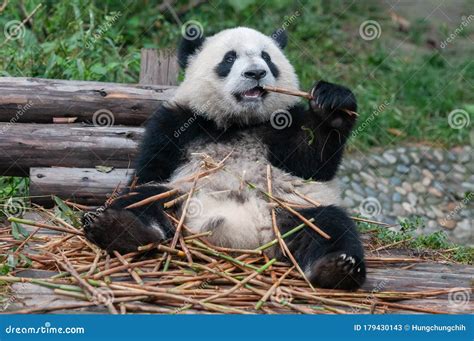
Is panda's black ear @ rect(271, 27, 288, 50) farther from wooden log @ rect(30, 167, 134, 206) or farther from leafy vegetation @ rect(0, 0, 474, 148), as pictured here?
leafy vegetation @ rect(0, 0, 474, 148)

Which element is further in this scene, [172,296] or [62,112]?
[62,112]

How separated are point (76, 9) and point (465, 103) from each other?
4052 mm

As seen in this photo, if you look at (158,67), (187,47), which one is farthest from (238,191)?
(158,67)

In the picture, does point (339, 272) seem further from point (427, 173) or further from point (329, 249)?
point (427, 173)

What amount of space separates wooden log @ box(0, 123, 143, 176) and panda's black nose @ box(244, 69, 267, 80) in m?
1.41

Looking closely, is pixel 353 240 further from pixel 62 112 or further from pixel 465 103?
pixel 465 103

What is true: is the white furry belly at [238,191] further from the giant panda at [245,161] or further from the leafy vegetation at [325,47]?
the leafy vegetation at [325,47]

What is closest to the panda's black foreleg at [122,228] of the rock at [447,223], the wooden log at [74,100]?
the wooden log at [74,100]

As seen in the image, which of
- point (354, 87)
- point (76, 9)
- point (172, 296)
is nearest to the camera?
point (172, 296)

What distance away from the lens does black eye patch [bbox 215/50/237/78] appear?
4.56m

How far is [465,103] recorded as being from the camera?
831cm

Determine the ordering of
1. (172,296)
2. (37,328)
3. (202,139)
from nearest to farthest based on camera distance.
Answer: (37,328), (172,296), (202,139)

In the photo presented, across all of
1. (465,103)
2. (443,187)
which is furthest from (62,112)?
(465,103)

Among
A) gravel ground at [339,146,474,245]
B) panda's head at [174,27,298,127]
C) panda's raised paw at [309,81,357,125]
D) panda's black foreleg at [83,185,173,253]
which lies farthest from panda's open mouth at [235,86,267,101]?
gravel ground at [339,146,474,245]
